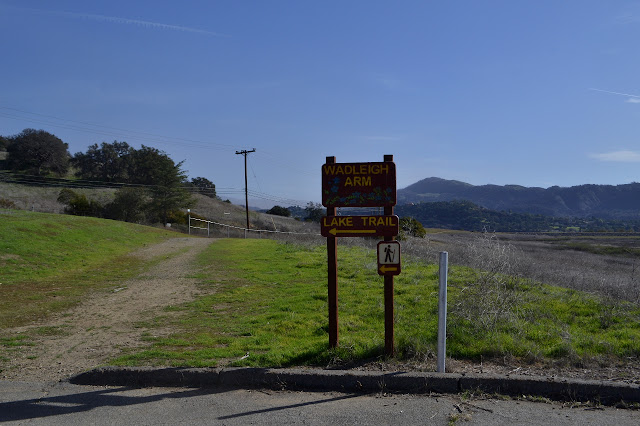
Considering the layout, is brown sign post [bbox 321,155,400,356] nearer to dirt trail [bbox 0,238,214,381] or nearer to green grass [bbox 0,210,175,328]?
dirt trail [bbox 0,238,214,381]

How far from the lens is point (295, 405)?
468cm

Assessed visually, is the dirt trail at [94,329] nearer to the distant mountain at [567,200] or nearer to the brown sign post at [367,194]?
the brown sign post at [367,194]

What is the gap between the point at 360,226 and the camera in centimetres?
589

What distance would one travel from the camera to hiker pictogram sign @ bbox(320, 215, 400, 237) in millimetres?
5848

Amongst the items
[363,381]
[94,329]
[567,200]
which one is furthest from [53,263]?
[567,200]

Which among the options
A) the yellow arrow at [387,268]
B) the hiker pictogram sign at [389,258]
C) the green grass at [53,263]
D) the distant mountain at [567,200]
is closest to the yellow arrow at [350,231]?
the hiker pictogram sign at [389,258]

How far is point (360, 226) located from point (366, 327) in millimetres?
2046

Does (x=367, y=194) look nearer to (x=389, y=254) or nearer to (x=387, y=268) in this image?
(x=389, y=254)

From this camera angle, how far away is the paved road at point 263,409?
14.1ft

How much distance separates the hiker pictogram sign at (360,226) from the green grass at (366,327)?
51.6 inches

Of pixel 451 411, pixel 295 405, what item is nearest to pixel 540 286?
pixel 451 411

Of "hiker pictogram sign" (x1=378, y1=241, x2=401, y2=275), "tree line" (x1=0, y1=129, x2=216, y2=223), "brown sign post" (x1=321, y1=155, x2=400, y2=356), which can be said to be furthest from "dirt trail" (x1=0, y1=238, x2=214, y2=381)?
"tree line" (x1=0, y1=129, x2=216, y2=223)

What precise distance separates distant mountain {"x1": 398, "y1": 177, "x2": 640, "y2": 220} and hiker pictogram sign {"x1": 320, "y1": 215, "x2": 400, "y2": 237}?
6205 centimetres

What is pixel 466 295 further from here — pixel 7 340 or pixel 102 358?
pixel 7 340
